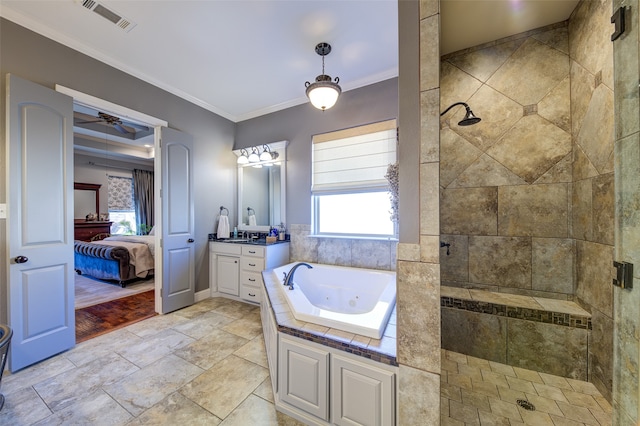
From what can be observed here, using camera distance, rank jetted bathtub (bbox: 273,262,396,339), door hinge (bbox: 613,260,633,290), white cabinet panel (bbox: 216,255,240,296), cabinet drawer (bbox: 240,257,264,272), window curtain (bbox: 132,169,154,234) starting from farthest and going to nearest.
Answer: window curtain (bbox: 132,169,154,234) < white cabinet panel (bbox: 216,255,240,296) < cabinet drawer (bbox: 240,257,264,272) < jetted bathtub (bbox: 273,262,396,339) < door hinge (bbox: 613,260,633,290)

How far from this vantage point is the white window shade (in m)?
2.75

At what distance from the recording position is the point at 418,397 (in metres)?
1.11

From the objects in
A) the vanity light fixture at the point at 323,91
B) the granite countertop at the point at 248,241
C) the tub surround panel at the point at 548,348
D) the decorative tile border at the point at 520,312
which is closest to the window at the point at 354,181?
the granite countertop at the point at 248,241

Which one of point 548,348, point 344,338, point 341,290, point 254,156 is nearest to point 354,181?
point 341,290

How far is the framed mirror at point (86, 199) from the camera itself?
6.11 metres

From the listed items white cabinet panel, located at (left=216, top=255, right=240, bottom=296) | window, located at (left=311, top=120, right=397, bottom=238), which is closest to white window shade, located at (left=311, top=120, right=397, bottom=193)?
window, located at (left=311, top=120, right=397, bottom=238)

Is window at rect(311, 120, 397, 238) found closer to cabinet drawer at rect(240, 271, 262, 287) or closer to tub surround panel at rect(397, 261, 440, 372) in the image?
cabinet drawer at rect(240, 271, 262, 287)

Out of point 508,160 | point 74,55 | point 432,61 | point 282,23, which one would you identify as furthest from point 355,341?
point 74,55

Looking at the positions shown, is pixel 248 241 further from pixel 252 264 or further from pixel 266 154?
pixel 266 154

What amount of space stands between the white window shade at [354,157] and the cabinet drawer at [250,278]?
1.37m

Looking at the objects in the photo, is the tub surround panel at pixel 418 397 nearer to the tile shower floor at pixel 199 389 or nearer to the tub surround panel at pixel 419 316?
the tub surround panel at pixel 419 316

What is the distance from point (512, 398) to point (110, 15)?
→ 4188mm

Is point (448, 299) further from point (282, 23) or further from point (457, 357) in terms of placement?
point (282, 23)

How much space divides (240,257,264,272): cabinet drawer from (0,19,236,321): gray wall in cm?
75
